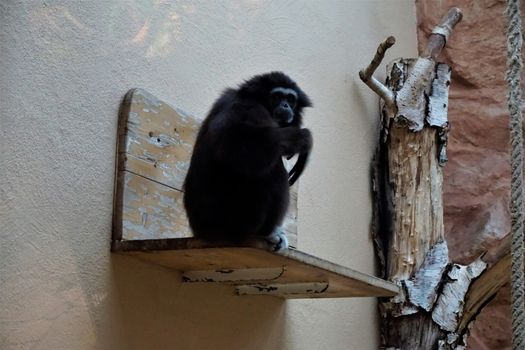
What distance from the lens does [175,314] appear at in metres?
2.67

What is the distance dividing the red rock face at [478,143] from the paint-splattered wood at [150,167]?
245 centimetres

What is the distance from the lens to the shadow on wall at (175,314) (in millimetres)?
2443

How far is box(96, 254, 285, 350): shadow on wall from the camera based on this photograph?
2443 millimetres

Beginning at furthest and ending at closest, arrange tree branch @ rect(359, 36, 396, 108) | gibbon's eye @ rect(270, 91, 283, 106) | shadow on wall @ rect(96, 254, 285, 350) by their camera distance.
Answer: tree branch @ rect(359, 36, 396, 108), gibbon's eye @ rect(270, 91, 283, 106), shadow on wall @ rect(96, 254, 285, 350)

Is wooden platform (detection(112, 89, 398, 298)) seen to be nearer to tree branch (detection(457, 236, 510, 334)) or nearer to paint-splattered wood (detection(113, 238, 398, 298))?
paint-splattered wood (detection(113, 238, 398, 298))

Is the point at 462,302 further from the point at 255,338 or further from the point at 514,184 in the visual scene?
the point at 514,184

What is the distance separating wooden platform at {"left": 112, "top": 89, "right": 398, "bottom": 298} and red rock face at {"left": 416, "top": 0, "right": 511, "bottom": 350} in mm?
1972

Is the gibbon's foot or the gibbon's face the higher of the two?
the gibbon's face

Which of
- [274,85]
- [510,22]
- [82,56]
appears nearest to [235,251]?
[274,85]

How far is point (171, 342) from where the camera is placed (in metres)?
2.63

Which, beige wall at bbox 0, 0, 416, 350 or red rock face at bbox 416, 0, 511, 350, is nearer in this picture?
beige wall at bbox 0, 0, 416, 350

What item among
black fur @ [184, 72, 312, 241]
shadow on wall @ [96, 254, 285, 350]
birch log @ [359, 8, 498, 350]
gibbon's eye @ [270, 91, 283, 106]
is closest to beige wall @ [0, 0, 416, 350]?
shadow on wall @ [96, 254, 285, 350]

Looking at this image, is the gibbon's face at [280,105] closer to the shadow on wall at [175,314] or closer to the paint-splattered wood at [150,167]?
Answer: the paint-splattered wood at [150,167]

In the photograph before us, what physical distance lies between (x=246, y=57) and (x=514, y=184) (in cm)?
163
